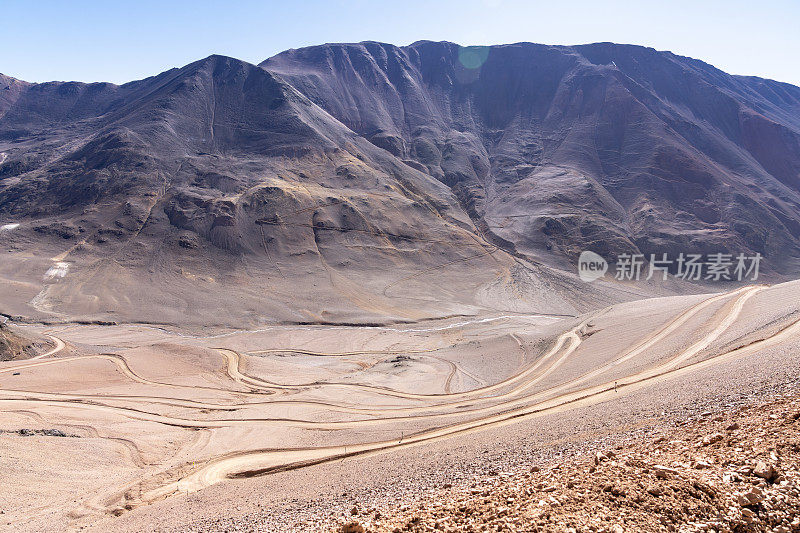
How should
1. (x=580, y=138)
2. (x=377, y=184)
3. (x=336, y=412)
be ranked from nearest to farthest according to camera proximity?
1. (x=336, y=412)
2. (x=377, y=184)
3. (x=580, y=138)

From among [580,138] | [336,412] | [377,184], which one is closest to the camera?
[336,412]

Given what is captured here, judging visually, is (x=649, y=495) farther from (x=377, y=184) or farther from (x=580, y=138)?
(x=580, y=138)

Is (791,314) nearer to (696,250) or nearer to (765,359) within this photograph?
(765,359)

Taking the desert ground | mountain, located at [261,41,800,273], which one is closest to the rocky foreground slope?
the desert ground

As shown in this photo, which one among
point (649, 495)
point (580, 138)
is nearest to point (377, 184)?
point (580, 138)

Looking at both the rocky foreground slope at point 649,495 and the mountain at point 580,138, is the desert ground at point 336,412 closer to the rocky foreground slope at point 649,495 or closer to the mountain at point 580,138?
the rocky foreground slope at point 649,495

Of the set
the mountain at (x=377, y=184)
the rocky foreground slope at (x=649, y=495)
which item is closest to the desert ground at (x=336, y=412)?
the rocky foreground slope at (x=649, y=495)

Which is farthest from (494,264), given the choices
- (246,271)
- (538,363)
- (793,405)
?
(793,405)
